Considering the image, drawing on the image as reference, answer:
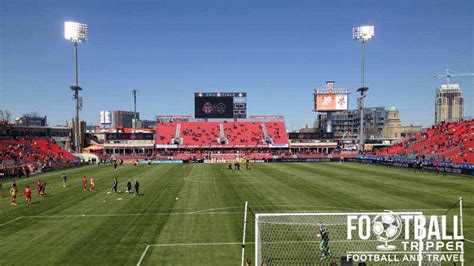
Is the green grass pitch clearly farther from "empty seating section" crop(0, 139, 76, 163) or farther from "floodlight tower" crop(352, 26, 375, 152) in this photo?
"floodlight tower" crop(352, 26, 375, 152)

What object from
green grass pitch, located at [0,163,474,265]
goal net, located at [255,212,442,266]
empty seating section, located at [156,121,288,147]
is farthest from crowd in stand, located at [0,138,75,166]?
goal net, located at [255,212,442,266]

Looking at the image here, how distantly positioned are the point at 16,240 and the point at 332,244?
52.3 feet

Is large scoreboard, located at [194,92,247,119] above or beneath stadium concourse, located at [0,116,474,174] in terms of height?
above

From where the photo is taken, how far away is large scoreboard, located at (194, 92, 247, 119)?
93.5 metres

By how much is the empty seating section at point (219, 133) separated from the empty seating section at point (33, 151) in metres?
32.2

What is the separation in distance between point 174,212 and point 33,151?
169ft

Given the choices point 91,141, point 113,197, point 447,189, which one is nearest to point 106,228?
point 113,197

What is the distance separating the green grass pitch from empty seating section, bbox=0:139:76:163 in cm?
1954

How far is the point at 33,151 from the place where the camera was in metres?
63.8

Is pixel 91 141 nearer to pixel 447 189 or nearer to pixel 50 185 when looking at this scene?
pixel 50 185

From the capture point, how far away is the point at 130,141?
102m

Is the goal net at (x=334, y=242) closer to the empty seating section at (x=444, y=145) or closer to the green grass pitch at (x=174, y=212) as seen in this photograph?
the green grass pitch at (x=174, y=212)

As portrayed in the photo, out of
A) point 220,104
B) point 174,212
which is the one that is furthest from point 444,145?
point 174,212

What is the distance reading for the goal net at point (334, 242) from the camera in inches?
511
